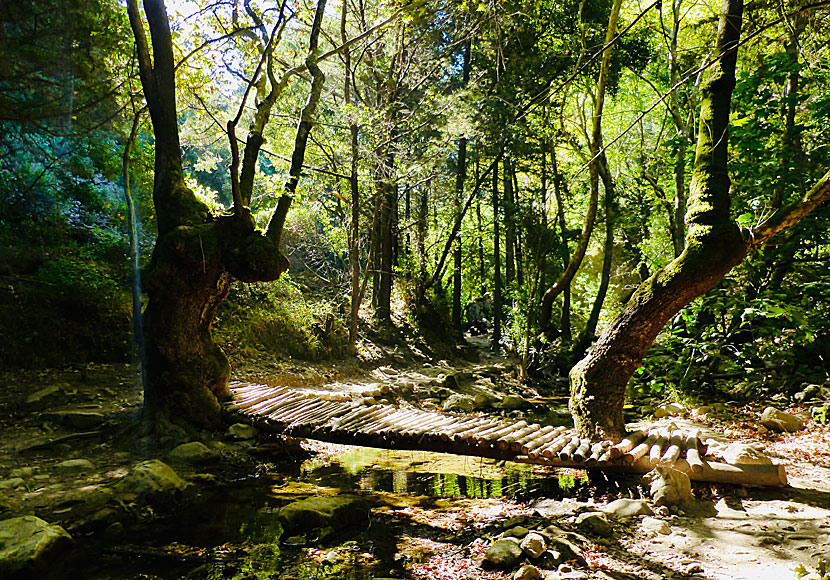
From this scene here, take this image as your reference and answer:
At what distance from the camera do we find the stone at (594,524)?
11.2 feet

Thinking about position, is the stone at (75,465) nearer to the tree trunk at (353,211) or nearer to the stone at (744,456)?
the stone at (744,456)

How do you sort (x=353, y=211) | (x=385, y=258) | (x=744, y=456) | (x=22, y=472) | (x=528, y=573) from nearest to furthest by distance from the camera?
(x=528, y=573) < (x=744, y=456) < (x=22, y=472) < (x=353, y=211) < (x=385, y=258)

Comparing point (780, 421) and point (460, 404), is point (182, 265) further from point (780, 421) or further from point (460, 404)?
point (780, 421)

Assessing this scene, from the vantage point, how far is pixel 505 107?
39.7 ft

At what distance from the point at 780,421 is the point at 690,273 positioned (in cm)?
236

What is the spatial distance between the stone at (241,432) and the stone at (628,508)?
399 centimetres

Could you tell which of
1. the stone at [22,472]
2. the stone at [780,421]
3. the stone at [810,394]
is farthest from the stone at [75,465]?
the stone at [810,394]

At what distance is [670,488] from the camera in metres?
3.76

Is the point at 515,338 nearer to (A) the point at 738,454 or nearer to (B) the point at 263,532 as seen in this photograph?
(A) the point at 738,454

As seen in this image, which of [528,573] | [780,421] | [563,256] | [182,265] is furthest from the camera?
[563,256]

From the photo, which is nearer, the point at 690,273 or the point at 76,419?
the point at 690,273

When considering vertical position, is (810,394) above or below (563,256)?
below

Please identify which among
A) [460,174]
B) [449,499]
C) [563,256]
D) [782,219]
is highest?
[460,174]

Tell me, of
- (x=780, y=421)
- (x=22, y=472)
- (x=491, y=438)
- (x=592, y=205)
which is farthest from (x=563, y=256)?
(x=22, y=472)
